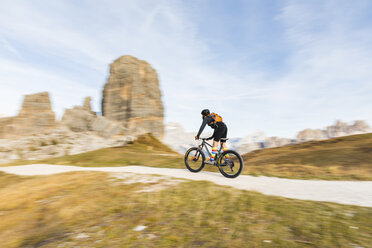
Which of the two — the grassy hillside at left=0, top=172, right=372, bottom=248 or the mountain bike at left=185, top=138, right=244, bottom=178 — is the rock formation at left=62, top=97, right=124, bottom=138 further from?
the grassy hillside at left=0, top=172, right=372, bottom=248

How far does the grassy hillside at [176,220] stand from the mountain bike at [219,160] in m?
2.67

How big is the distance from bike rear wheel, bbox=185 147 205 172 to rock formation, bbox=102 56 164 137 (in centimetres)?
11314

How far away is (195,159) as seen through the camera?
10.6 meters

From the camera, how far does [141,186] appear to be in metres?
6.87

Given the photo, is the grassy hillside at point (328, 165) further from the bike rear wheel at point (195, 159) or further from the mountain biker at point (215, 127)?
Answer: the bike rear wheel at point (195, 159)

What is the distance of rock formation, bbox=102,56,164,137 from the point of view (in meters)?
125

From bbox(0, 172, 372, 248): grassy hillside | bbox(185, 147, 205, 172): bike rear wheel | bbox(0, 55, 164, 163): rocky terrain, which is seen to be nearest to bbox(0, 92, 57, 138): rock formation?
bbox(0, 55, 164, 163): rocky terrain

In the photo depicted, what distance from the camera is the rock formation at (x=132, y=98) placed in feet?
Result: 411

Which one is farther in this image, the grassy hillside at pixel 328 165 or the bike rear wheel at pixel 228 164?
the grassy hillside at pixel 328 165

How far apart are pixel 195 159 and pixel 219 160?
5.22 feet

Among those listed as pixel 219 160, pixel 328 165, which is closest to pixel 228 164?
pixel 219 160

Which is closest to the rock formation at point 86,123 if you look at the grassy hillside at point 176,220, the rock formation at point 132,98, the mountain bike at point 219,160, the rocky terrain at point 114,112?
the rocky terrain at point 114,112

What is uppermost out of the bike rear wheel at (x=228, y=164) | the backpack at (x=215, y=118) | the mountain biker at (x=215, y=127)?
the backpack at (x=215, y=118)

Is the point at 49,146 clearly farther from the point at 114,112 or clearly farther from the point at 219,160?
the point at 114,112
